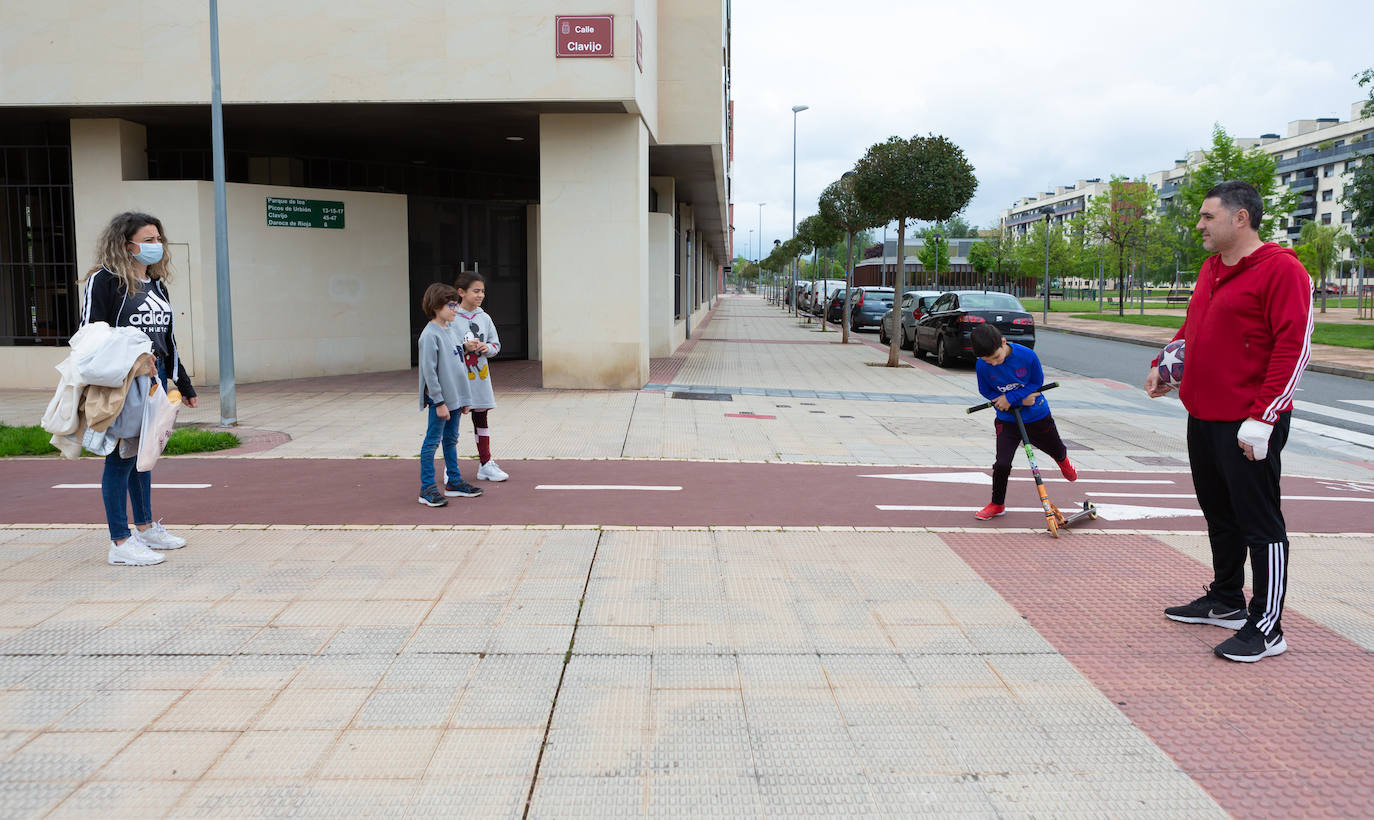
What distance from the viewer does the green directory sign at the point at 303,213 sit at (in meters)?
15.0

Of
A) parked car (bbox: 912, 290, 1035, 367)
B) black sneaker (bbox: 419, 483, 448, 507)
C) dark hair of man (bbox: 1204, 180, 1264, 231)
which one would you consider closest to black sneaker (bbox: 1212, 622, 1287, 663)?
dark hair of man (bbox: 1204, 180, 1264, 231)

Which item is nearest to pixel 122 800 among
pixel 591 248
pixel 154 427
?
pixel 154 427

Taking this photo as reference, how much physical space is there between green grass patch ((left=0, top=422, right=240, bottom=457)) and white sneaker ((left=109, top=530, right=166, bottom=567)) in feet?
13.0

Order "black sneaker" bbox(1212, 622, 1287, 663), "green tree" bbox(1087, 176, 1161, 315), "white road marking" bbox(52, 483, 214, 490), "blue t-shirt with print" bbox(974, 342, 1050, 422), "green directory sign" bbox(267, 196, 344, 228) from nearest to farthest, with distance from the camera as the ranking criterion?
1. "black sneaker" bbox(1212, 622, 1287, 663)
2. "blue t-shirt with print" bbox(974, 342, 1050, 422)
3. "white road marking" bbox(52, 483, 214, 490)
4. "green directory sign" bbox(267, 196, 344, 228)
5. "green tree" bbox(1087, 176, 1161, 315)

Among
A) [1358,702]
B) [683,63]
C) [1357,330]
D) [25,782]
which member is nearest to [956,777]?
[1358,702]

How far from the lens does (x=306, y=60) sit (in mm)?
12547

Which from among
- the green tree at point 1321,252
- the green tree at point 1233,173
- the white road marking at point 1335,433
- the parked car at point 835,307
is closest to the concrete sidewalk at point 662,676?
the white road marking at point 1335,433

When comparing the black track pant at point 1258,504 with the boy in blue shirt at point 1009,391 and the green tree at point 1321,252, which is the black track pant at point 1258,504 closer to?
the boy in blue shirt at point 1009,391

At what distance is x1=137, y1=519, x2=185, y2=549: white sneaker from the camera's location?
18.0 feet

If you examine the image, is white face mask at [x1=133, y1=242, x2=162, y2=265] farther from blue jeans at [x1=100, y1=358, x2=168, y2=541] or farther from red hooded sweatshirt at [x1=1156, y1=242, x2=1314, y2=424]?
red hooded sweatshirt at [x1=1156, y1=242, x2=1314, y2=424]

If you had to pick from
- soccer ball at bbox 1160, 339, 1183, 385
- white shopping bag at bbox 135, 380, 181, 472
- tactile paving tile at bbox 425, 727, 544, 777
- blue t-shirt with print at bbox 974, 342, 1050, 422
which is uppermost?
soccer ball at bbox 1160, 339, 1183, 385

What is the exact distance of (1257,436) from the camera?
3877mm

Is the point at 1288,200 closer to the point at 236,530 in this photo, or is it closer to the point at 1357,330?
the point at 1357,330

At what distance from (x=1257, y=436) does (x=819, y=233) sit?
1235 inches
